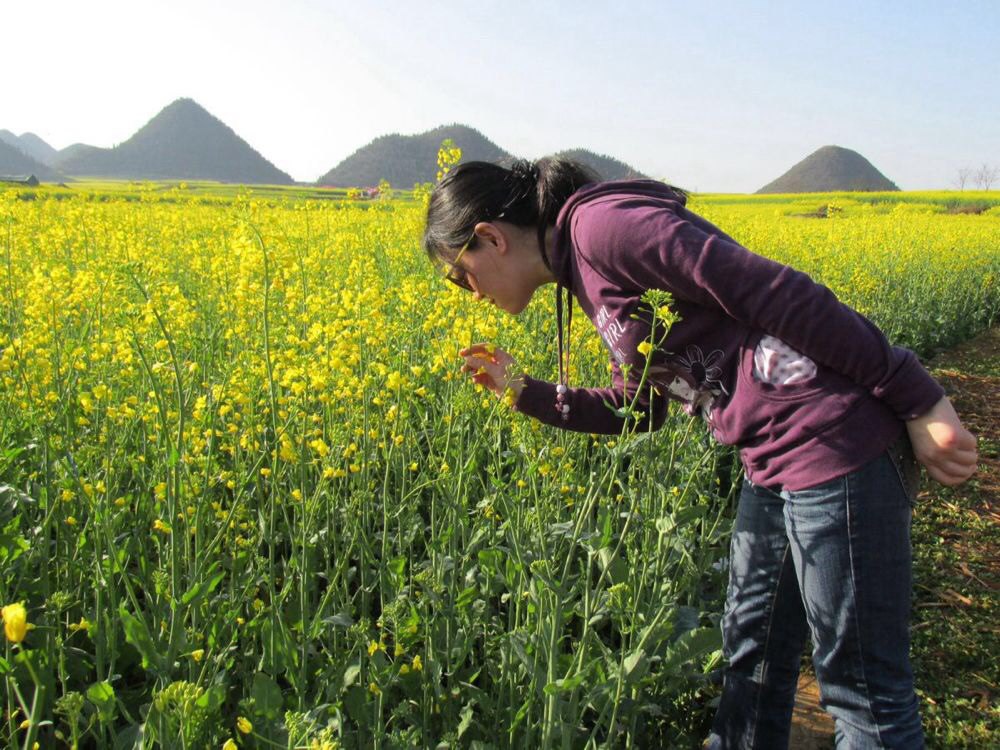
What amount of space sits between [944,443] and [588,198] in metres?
0.73

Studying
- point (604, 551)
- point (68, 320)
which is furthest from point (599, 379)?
point (68, 320)

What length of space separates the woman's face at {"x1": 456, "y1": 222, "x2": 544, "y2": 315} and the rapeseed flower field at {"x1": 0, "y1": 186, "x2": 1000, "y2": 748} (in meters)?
0.25

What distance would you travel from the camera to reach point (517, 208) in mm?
1567

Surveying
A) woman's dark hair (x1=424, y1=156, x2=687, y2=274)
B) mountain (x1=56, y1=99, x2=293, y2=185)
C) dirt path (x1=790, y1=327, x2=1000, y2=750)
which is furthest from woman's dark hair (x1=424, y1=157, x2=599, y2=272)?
mountain (x1=56, y1=99, x2=293, y2=185)

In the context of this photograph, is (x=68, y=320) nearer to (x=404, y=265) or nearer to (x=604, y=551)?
(x=604, y=551)

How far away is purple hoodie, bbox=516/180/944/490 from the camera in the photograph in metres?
1.22

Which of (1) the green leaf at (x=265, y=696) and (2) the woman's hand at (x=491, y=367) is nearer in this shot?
(1) the green leaf at (x=265, y=696)

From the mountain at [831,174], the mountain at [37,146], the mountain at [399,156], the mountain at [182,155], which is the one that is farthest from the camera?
Answer: the mountain at [37,146]

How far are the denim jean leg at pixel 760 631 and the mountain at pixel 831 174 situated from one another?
74.6 metres

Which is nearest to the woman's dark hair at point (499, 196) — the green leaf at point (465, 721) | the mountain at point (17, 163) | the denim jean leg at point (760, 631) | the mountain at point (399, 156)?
the denim jean leg at point (760, 631)

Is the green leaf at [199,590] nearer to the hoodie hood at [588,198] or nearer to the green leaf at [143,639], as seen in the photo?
the green leaf at [143,639]

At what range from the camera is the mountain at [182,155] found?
89562mm

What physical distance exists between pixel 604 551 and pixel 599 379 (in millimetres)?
1868

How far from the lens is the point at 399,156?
77125 millimetres
